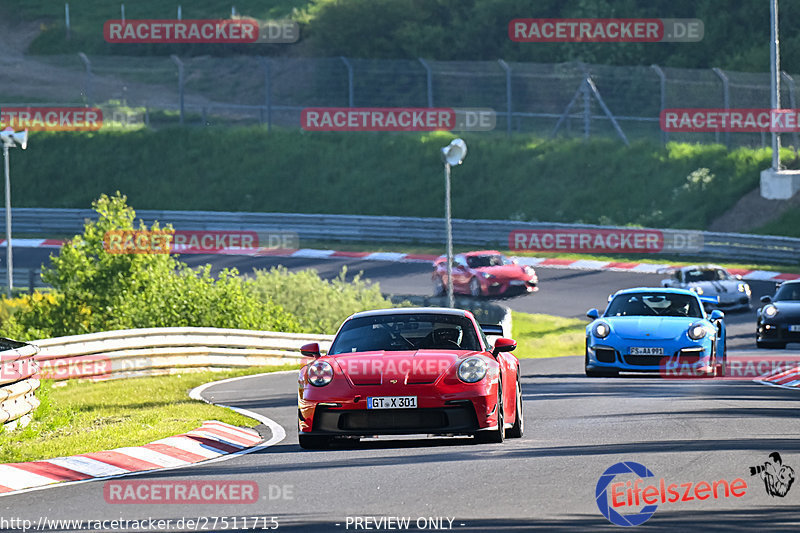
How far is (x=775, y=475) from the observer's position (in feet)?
35.1

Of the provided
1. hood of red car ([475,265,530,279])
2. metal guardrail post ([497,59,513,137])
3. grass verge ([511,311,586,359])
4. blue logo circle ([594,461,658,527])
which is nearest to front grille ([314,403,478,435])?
blue logo circle ([594,461,658,527])

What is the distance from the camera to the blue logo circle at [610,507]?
29.6 ft

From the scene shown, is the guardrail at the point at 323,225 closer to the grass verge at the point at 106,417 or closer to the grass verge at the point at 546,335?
the grass verge at the point at 546,335

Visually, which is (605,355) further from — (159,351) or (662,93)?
(662,93)

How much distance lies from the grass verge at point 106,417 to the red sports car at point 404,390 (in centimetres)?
239

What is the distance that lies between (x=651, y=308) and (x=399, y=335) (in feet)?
25.3

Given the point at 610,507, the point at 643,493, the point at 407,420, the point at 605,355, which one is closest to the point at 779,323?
the point at 605,355

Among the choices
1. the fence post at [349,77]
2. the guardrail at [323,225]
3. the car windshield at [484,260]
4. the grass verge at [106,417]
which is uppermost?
the fence post at [349,77]

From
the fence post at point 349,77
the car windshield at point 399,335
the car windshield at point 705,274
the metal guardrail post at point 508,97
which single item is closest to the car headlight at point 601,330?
the car windshield at point 399,335

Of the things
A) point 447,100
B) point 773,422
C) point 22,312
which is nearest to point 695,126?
point 447,100

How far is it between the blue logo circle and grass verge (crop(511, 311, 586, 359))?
20683 millimetres

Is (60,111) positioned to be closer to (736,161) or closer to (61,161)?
(61,161)

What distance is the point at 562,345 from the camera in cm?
3297

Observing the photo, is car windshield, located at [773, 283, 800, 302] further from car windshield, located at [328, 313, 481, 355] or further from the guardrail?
the guardrail
